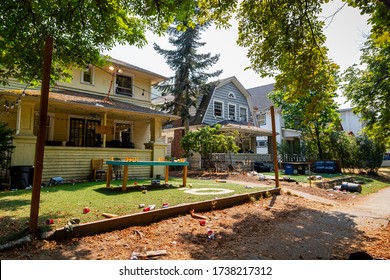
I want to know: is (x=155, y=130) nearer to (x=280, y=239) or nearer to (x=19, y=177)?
(x=19, y=177)

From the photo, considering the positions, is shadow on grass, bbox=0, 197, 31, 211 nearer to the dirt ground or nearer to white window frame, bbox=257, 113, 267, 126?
the dirt ground

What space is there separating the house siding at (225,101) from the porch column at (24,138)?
13144 millimetres

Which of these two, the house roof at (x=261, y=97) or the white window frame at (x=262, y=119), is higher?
the house roof at (x=261, y=97)

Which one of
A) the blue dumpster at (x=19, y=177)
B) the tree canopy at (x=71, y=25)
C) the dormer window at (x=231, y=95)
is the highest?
the dormer window at (x=231, y=95)

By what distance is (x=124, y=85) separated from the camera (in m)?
15.2

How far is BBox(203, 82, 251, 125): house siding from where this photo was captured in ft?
66.2

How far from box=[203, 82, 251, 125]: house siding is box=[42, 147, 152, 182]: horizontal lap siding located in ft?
33.1

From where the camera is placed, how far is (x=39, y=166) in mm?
3582

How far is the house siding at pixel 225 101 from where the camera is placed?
66.2ft

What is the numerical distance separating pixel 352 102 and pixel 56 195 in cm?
1492

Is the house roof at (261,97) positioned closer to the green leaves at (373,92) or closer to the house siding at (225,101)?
the house siding at (225,101)

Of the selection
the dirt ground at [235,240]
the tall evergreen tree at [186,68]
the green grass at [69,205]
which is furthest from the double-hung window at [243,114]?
the green grass at [69,205]

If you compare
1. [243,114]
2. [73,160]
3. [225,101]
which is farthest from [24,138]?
[243,114]

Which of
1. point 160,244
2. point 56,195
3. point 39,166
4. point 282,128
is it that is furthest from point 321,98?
point 282,128
